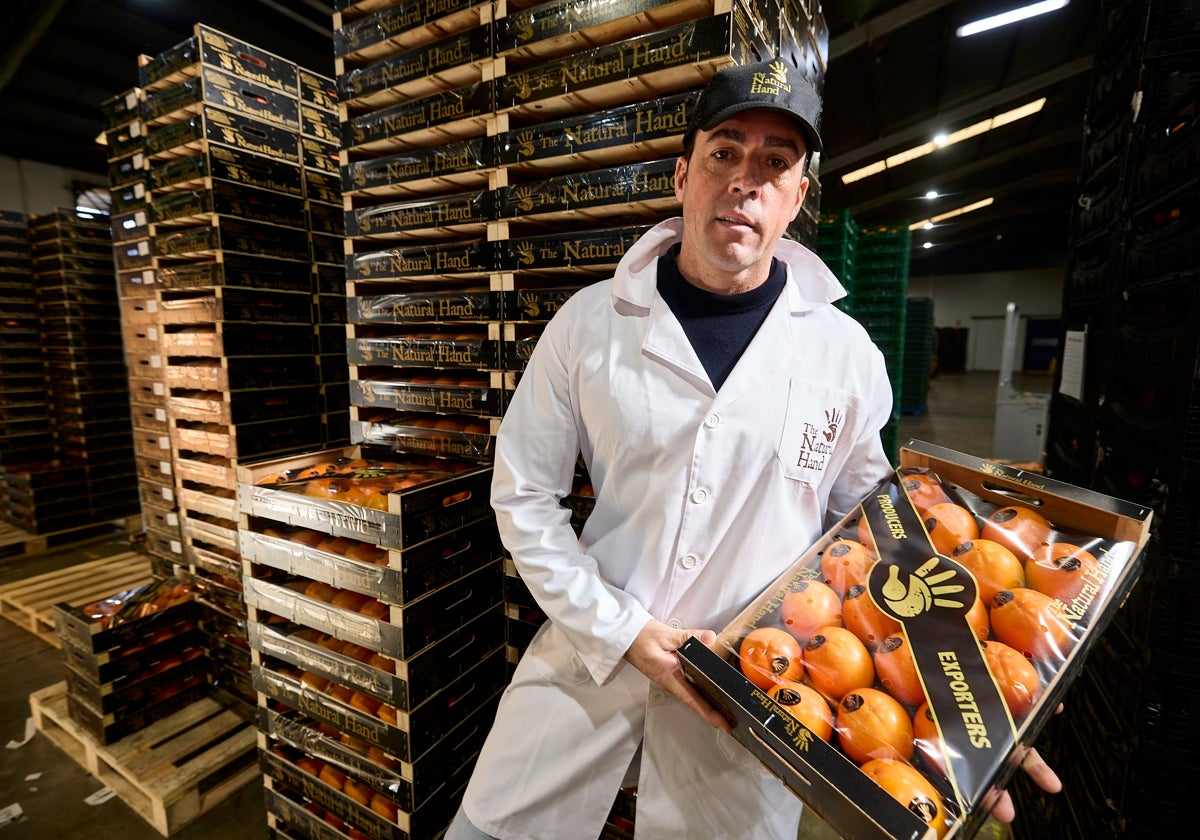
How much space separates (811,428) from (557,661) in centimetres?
101

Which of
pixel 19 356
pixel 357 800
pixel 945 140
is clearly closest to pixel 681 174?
pixel 357 800

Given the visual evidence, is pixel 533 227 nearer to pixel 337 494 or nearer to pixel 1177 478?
pixel 337 494

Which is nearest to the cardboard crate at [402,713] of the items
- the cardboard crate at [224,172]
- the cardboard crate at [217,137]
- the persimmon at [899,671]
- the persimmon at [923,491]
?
the persimmon at [899,671]

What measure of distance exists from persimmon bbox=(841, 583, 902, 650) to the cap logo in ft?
4.00

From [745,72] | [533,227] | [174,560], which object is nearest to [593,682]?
[745,72]

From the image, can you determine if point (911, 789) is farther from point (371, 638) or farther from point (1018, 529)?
point (371, 638)

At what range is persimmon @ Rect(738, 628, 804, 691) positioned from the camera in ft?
3.58

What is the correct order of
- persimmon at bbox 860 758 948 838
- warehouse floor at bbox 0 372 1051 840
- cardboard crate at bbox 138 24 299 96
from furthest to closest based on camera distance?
cardboard crate at bbox 138 24 299 96
warehouse floor at bbox 0 372 1051 840
persimmon at bbox 860 758 948 838

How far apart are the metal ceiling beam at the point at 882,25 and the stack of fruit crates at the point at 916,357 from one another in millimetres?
7547

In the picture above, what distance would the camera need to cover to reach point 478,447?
104 inches

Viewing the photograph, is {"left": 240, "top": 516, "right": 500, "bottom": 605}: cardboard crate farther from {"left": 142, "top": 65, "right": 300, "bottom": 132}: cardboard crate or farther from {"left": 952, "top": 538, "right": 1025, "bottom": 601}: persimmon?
{"left": 142, "top": 65, "right": 300, "bottom": 132}: cardboard crate

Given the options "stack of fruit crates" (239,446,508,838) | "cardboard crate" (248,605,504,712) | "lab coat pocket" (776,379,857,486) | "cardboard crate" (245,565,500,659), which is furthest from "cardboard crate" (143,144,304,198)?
"lab coat pocket" (776,379,857,486)

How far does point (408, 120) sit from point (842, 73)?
818 cm

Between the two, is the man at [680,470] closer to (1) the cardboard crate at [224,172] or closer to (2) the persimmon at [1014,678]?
(2) the persimmon at [1014,678]
